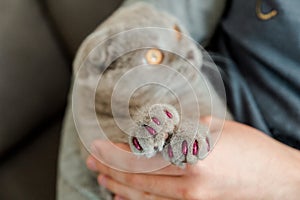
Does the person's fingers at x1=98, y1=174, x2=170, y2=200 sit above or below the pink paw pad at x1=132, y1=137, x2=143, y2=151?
below

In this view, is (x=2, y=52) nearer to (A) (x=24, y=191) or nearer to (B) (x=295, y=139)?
(A) (x=24, y=191)

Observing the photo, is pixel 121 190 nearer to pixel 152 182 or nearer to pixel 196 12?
pixel 152 182

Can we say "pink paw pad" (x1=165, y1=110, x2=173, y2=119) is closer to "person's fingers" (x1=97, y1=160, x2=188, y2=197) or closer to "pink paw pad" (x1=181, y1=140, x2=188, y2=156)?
"pink paw pad" (x1=181, y1=140, x2=188, y2=156)

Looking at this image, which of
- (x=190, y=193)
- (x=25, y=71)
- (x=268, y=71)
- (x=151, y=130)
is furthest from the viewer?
(x=25, y=71)

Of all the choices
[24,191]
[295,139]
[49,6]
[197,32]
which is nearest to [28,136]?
[24,191]

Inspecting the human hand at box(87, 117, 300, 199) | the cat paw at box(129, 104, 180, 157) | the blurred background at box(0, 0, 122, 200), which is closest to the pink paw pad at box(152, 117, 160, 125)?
the cat paw at box(129, 104, 180, 157)

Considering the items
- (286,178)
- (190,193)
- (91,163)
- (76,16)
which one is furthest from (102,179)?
(76,16)

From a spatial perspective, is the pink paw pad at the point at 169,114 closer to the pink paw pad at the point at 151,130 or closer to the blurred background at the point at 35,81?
the pink paw pad at the point at 151,130
